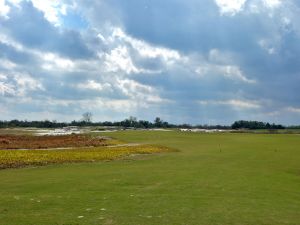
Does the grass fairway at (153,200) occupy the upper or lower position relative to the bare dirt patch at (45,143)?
lower

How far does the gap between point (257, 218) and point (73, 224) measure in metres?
6.32

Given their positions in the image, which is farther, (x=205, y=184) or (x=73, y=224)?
(x=205, y=184)

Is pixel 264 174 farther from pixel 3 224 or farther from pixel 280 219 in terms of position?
pixel 3 224

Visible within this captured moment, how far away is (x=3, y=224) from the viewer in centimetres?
1433

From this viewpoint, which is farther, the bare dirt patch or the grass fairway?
the bare dirt patch

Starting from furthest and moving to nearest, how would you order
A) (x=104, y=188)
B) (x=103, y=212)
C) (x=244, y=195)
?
1. (x=104, y=188)
2. (x=244, y=195)
3. (x=103, y=212)

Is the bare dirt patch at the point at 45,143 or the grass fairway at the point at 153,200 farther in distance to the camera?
the bare dirt patch at the point at 45,143

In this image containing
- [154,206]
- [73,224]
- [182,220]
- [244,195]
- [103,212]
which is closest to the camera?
[73,224]

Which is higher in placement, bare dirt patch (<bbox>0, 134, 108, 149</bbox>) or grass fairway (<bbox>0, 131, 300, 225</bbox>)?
bare dirt patch (<bbox>0, 134, 108, 149</bbox>)

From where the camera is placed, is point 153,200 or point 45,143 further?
point 45,143

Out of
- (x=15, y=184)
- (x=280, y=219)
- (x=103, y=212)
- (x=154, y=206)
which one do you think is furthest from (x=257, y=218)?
(x=15, y=184)

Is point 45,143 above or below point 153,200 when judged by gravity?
above

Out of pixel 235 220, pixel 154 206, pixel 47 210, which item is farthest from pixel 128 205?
pixel 235 220

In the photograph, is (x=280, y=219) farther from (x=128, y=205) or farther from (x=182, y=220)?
(x=128, y=205)
